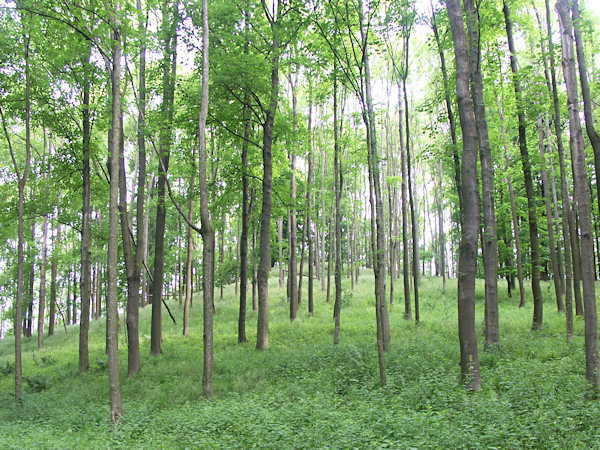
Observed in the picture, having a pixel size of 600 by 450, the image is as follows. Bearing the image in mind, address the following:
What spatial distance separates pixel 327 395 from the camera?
26.0 ft

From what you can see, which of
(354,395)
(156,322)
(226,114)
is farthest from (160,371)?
(226,114)

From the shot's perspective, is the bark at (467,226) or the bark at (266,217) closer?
the bark at (467,226)

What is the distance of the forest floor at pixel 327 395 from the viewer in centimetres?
501

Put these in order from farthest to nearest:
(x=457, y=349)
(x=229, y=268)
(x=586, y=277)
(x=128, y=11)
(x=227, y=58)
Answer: (x=229, y=268) < (x=227, y=58) < (x=457, y=349) < (x=128, y=11) < (x=586, y=277)

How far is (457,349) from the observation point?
411 inches

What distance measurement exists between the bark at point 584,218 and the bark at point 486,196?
1880 millimetres

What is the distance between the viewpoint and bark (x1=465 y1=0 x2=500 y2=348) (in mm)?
9016

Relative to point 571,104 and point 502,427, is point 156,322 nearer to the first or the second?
point 502,427

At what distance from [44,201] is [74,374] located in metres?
6.25

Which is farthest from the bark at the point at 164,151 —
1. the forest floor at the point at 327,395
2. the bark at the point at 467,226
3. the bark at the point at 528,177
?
the bark at the point at 528,177

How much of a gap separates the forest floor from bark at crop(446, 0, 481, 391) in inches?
20.2

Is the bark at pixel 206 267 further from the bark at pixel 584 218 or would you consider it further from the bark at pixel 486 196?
the bark at pixel 584 218

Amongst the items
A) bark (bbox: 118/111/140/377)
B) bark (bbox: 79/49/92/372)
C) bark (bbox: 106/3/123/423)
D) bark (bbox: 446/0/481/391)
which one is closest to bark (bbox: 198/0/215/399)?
bark (bbox: 106/3/123/423)

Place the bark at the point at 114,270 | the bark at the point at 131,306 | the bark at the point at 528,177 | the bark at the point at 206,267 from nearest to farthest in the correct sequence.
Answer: the bark at the point at 114,270, the bark at the point at 206,267, the bark at the point at 528,177, the bark at the point at 131,306
